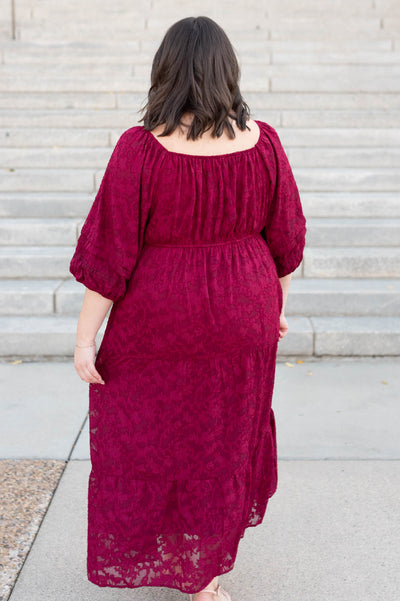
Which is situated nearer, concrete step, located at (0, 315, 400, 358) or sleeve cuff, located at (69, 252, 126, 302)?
sleeve cuff, located at (69, 252, 126, 302)

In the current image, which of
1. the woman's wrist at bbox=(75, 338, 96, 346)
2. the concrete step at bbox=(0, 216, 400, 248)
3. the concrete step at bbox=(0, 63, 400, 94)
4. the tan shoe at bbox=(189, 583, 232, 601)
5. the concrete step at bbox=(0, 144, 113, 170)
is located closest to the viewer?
the woman's wrist at bbox=(75, 338, 96, 346)

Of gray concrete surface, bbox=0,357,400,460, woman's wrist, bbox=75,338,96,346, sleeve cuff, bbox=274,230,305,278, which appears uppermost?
sleeve cuff, bbox=274,230,305,278

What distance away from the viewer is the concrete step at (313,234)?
232 inches

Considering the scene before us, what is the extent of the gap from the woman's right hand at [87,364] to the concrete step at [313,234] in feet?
12.3

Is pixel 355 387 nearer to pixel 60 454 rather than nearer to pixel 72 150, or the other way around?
pixel 60 454

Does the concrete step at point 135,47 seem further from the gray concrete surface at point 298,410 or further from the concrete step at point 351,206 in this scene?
the gray concrete surface at point 298,410

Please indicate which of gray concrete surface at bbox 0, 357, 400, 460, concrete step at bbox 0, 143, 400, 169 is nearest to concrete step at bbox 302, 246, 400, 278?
gray concrete surface at bbox 0, 357, 400, 460

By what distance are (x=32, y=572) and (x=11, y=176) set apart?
443 centimetres

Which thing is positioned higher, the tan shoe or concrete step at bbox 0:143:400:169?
concrete step at bbox 0:143:400:169

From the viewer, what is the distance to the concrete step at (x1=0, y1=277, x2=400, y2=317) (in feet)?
17.3

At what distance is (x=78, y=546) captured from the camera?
2881mm

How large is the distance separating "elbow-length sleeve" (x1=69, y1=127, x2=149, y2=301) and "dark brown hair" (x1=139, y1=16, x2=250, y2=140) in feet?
0.40

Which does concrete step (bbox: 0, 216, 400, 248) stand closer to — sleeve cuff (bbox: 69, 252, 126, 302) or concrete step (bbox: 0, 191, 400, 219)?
concrete step (bbox: 0, 191, 400, 219)

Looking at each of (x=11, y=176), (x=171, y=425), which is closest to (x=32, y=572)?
(x=171, y=425)
